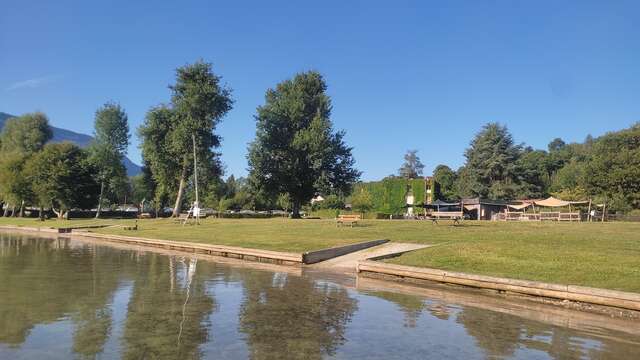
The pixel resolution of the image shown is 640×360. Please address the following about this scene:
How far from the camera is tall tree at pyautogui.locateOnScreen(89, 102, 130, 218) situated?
83.2 meters

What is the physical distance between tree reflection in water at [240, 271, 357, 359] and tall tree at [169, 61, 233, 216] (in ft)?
158

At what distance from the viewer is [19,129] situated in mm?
95062

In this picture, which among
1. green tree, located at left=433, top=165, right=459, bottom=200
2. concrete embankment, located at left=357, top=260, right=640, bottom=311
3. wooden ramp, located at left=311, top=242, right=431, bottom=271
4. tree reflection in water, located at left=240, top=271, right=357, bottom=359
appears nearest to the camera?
tree reflection in water, located at left=240, top=271, right=357, bottom=359

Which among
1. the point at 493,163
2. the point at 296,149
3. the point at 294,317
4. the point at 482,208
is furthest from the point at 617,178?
the point at 294,317

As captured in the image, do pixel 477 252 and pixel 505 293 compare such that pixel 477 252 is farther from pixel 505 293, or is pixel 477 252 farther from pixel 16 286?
pixel 16 286

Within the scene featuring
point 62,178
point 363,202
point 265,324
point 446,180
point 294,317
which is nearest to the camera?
point 265,324

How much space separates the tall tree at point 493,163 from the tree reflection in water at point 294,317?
280 ft

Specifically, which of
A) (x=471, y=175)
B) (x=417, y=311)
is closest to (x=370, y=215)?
(x=471, y=175)

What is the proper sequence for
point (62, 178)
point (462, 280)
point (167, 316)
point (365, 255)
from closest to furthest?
point (167, 316) < point (462, 280) < point (365, 255) < point (62, 178)

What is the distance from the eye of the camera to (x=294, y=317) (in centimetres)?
1275

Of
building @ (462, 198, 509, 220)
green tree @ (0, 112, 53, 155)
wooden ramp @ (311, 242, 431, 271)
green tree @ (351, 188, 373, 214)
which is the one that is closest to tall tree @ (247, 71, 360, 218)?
green tree @ (351, 188, 373, 214)

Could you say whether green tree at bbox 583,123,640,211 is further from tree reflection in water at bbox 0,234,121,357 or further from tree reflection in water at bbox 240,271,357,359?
tree reflection in water at bbox 0,234,121,357

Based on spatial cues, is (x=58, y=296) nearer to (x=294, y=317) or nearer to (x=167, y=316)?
(x=167, y=316)

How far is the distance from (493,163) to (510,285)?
84.9 meters
